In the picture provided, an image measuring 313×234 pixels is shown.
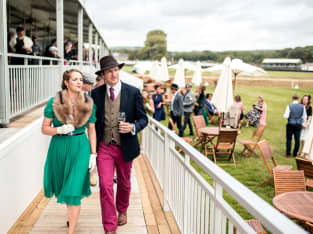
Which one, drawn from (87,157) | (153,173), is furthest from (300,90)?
(87,157)

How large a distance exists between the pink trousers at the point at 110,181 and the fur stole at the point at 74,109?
1.62ft

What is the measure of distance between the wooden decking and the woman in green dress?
1.98ft

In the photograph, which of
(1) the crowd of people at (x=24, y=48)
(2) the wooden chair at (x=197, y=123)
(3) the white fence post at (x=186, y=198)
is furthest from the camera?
(2) the wooden chair at (x=197, y=123)

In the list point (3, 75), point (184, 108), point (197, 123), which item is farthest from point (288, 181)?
point (184, 108)

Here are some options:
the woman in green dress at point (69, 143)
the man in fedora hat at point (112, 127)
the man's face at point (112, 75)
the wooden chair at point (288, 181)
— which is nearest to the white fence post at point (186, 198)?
the man in fedora hat at point (112, 127)

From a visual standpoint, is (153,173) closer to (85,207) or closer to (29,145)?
(85,207)

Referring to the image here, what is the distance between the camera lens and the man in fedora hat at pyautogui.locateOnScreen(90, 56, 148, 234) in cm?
346

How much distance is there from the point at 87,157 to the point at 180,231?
4.30ft

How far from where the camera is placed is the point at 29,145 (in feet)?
14.0

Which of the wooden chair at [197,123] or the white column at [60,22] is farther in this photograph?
the wooden chair at [197,123]

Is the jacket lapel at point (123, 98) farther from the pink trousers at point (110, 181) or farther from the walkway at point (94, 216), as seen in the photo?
the walkway at point (94, 216)

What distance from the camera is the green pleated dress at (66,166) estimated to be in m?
3.17

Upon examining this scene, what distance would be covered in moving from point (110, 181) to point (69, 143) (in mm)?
638

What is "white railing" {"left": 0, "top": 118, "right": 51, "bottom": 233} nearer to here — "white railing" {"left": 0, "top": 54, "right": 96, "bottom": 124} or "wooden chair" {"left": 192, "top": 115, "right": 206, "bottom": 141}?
"white railing" {"left": 0, "top": 54, "right": 96, "bottom": 124}
